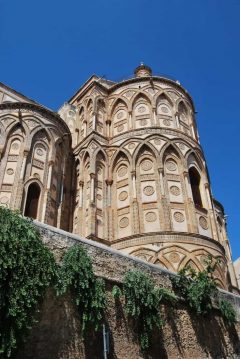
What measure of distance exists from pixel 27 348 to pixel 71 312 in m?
1.25

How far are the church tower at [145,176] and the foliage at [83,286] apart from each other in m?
7.64

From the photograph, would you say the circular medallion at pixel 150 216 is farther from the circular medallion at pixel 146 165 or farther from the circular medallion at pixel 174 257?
the circular medallion at pixel 146 165

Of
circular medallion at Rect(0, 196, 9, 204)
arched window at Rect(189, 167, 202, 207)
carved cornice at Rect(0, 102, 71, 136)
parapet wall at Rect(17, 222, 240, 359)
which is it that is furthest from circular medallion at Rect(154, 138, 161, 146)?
parapet wall at Rect(17, 222, 240, 359)

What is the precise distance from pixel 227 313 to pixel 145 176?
347 inches

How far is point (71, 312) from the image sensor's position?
7.90 m

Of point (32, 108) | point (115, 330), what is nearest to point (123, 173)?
point (32, 108)

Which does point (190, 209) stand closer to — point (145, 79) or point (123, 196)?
point (123, 196)

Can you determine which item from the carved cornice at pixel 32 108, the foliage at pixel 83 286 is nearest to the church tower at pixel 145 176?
the carved cornice at pixel 32 108

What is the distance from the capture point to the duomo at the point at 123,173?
16.4m

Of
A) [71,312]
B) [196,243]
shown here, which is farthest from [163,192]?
[71,312]

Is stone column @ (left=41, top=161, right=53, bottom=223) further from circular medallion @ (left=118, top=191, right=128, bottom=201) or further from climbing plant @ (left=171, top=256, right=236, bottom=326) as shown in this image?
climbing plant @ (left=171, top=256, right=236, bottom=326)

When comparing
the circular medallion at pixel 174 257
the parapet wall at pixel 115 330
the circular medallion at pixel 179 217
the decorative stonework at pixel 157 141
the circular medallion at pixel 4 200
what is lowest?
the parapet wall at pixel 115 330

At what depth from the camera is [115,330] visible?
8.46 metres

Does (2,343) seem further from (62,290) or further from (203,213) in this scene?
(203,213)
